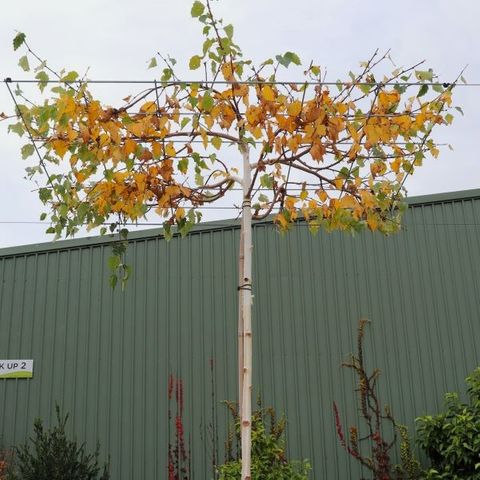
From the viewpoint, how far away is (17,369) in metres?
8.93

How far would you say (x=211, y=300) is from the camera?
8.88 m

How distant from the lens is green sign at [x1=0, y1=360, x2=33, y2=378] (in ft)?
29.2

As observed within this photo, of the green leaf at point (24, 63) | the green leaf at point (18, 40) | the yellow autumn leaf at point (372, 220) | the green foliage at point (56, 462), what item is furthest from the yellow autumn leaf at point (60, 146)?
the green foliage at point (56, 462)

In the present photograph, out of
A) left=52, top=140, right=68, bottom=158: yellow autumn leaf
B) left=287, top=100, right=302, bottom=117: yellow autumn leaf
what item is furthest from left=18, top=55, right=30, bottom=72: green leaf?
left=287, top=100, right=302, bottom=117: yellow autumn leaf

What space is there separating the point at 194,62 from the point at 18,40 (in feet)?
3.09

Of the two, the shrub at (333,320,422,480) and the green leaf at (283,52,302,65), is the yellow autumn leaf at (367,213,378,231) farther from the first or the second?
the shrub at (333,320,422,480)

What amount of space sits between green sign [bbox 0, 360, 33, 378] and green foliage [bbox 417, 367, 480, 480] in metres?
5.27

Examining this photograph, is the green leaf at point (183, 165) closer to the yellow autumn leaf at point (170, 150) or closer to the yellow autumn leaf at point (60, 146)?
the yellow autumn leaf at point (170, 150)

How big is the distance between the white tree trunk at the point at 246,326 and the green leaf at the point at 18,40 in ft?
4.50

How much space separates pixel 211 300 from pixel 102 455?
2491mm

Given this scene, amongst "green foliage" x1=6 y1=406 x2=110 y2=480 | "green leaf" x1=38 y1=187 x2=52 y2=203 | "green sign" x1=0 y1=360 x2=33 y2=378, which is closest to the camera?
"green leaf" x1=38 y1=187 x2=52 y2=203

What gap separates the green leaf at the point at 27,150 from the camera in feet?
12.2

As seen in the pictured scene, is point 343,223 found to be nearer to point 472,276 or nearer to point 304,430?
point 304,430

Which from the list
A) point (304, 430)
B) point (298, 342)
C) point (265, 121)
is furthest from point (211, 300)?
point (265, 121)
